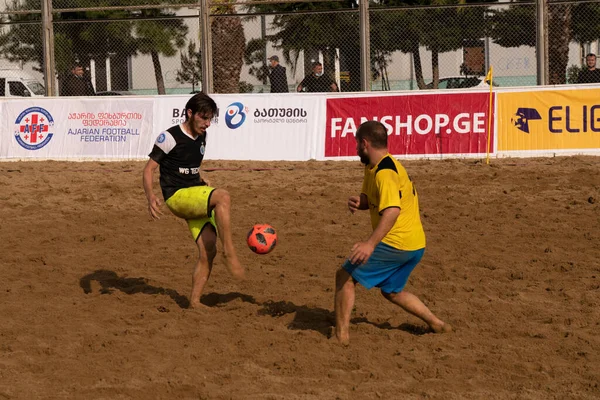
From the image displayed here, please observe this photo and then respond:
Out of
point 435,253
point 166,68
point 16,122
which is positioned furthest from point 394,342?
point 166,68

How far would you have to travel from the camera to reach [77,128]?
17.4 meters

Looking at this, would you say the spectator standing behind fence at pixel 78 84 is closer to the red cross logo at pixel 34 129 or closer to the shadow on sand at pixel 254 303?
the red cross logo at pixel 34 129

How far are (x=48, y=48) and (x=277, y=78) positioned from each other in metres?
4.83

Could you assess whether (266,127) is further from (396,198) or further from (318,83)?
(396,198)

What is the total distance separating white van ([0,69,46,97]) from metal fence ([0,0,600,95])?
0.83 m

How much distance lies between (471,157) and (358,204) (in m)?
9.78

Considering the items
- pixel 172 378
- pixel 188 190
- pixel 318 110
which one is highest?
pixel 318 110

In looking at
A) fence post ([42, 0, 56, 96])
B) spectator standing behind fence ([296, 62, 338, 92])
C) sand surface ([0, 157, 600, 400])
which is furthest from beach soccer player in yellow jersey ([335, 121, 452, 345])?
fence post ([42, 0, 56, 96])

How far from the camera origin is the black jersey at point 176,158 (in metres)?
7.52

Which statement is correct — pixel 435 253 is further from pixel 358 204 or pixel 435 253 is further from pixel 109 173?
pixel 109 173

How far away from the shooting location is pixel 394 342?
21.8 ft

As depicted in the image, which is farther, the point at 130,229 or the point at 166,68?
the point at 166,68

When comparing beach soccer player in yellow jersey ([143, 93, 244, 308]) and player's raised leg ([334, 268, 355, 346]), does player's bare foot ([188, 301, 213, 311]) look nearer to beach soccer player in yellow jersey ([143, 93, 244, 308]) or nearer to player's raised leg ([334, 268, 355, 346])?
beach soccer player in yellow jersey ([143, 93, 244, 308])

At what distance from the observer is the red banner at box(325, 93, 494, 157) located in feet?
52.4
